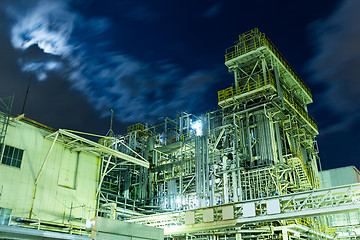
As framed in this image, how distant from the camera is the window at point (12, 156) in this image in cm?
2508

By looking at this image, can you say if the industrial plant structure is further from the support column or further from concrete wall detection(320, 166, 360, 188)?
concrete wall detection(320, 166, 360, 188)

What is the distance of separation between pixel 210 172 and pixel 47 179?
15.2 metres

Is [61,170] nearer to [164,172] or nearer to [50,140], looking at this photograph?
[50,140]

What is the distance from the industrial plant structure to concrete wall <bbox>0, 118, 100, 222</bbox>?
8cm

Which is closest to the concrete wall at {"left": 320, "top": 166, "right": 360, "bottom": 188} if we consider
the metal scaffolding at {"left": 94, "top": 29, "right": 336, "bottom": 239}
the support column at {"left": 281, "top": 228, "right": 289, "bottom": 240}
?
the metal scaffolding at {"left": 94, "top": 29, "right": 336, "bottom": 239}

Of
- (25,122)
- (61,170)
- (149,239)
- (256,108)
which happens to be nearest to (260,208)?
(149,239)

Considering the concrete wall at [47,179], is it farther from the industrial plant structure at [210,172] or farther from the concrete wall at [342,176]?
the concrete wall at [342,176]

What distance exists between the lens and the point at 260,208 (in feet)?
73.5

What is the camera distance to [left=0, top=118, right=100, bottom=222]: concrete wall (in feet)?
82.2

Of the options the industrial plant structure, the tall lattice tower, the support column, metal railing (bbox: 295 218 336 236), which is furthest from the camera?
the tall lattice tower

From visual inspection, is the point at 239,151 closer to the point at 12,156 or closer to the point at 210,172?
the point at 210,172

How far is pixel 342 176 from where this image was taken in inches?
1790

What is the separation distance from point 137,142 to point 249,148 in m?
15.0

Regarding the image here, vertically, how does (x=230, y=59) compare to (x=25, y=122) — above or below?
above
